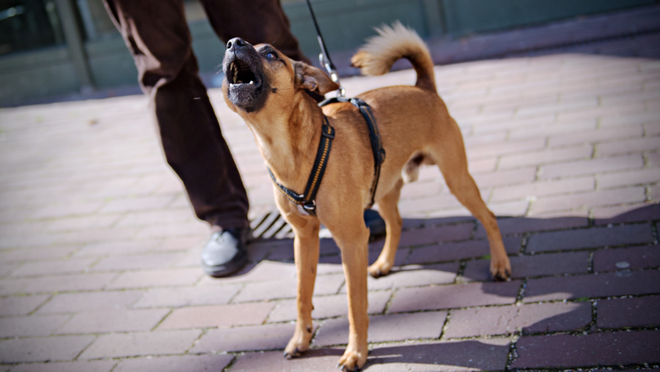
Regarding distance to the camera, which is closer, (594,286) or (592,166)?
(594,286)

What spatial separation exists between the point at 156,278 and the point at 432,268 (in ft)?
5.29

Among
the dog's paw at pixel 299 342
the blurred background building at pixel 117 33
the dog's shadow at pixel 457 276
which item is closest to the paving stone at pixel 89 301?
the dog's shadow at pixel 457 276

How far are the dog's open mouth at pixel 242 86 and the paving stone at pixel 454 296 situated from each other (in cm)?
Result: 116

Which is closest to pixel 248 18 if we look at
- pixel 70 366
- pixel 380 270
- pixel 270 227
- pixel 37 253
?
pixel 270 227

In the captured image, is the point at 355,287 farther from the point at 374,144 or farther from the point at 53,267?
the point at 53,267

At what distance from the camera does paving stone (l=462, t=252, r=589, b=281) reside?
8.46 ft

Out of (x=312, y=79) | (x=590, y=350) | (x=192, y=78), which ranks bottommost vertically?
(x=590, y=350)

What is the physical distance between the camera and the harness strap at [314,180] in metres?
2.25

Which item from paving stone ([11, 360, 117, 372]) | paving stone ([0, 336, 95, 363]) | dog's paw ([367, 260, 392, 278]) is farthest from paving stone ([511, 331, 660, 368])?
paving stone ([0, 336, 95, 363])

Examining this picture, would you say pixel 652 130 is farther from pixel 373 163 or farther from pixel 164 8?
pixel 164 8

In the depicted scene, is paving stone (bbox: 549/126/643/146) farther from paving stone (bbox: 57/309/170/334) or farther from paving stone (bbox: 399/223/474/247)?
paving stone (bbox: 57/309/170/334)

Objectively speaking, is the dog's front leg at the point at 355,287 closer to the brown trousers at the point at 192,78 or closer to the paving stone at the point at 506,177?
the brown trousers at the point at 192,78

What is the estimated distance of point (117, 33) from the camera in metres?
9.92

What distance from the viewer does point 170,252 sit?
145 inches
